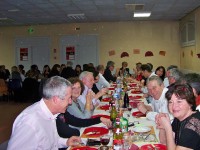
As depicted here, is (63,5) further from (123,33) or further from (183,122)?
(183,122)

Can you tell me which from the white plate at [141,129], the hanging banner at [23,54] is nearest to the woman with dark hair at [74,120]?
the white plate at [141,129]

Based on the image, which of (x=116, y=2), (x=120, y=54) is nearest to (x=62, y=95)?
(x=116, y=2)

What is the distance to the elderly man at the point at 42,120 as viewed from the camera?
72.2 inches

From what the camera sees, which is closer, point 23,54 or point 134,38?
point 134,38

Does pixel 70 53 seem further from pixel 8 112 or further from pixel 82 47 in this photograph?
pixel 8 112

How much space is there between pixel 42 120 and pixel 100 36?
32.8 feet

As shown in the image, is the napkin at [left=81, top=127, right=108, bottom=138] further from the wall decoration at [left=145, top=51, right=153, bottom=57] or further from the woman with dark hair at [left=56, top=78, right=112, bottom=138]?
the wall decoration at [left=145, top=51, right=153, bottom=57]

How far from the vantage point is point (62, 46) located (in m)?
12.2

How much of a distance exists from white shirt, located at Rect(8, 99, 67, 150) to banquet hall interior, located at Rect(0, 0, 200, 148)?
6.80 metres

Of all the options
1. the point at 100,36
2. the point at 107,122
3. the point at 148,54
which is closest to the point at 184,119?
the point at 107,122

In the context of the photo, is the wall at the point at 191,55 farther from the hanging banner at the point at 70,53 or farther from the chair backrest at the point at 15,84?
the chair backrest at the point at 15,84

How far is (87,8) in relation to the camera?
8.34 m

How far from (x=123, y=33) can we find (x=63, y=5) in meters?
4.35

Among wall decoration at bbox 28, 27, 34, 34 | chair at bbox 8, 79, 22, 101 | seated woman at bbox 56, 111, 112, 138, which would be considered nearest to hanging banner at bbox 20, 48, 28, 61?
wall decoration at bbox 28, 27, 34, 34
